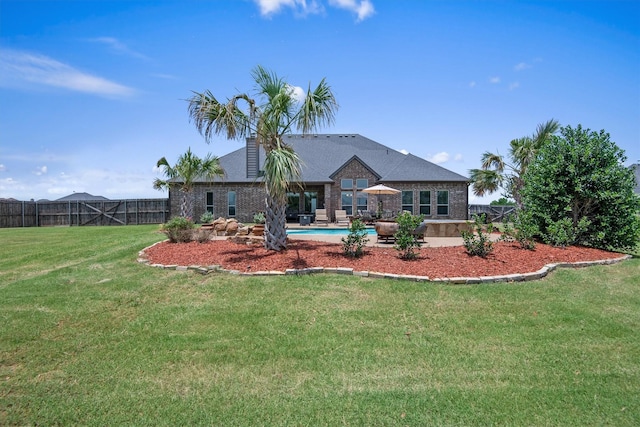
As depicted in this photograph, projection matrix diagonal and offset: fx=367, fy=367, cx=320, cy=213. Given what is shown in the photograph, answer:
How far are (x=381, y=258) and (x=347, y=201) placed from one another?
18223 millimetres

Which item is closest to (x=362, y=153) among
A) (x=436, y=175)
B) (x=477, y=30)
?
(x=436, y=175)

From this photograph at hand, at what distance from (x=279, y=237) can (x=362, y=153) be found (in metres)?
22.0

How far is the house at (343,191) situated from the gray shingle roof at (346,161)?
2.9 inches

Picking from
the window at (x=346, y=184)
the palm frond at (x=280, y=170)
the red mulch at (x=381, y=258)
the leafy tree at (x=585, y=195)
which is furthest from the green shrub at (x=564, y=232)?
the window at (x=346, y=184)

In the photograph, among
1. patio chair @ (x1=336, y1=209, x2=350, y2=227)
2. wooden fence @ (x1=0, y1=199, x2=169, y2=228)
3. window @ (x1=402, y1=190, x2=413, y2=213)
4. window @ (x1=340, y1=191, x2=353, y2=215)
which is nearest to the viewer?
patio chair @ (x1=336, y1=209, x2=350, y2=227)

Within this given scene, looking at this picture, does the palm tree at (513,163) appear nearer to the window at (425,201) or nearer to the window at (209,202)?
the window at (425,201)

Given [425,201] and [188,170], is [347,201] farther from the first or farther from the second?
[188,170]

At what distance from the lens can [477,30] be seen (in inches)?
484

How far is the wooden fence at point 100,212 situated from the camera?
29203 millimetres

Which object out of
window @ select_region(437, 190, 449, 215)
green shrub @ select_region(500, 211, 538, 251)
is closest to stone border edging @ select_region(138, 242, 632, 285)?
green shrub @ select_region(500, 211, 538, 251)

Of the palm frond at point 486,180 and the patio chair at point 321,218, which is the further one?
the patio chair at point 321,218

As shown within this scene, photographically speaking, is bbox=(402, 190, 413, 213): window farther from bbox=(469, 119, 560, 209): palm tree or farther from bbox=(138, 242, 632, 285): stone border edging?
bbox=(138, 242, 632, 285): stone border edging

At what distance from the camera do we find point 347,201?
26.9 metres

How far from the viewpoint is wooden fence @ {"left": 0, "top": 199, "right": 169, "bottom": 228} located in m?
29.2
